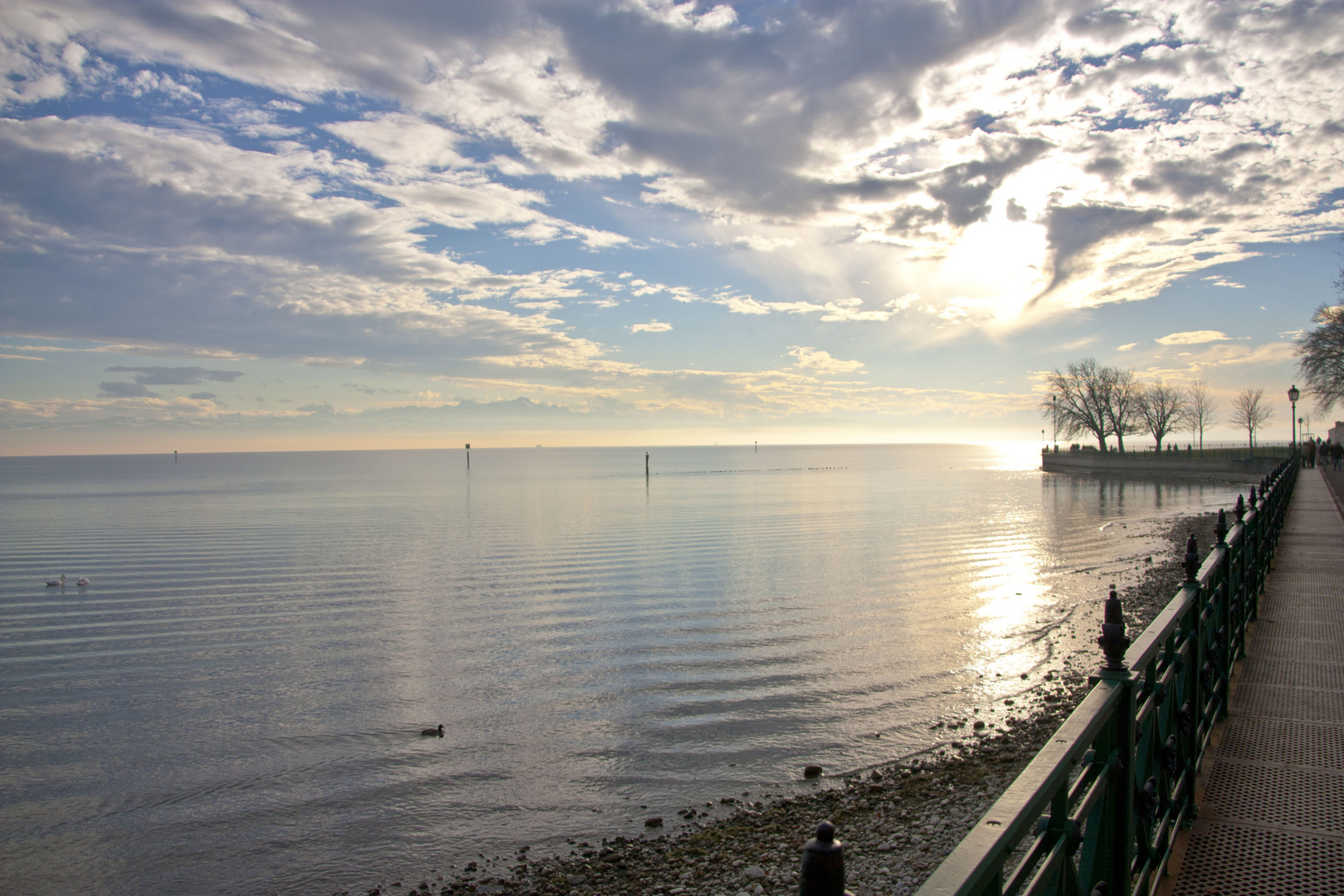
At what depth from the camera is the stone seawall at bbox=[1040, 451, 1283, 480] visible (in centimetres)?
6938

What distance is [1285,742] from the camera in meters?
5.51

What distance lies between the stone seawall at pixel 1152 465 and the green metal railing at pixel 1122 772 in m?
69.8

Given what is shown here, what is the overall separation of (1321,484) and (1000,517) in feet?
54.6

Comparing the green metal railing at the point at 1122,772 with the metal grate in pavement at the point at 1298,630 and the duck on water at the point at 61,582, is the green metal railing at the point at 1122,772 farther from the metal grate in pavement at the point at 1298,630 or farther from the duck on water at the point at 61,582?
the duck on water at the point at 61,582

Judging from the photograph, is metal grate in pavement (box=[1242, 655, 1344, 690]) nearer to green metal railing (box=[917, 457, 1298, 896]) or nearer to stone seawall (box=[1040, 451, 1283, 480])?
green metal railing (box=[917, 457, 1298, 896])

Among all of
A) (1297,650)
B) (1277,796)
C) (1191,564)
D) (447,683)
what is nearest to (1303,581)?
(1297,650)

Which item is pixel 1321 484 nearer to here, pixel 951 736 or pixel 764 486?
pixel 951 736

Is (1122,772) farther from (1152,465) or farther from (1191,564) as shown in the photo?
(1152,465)

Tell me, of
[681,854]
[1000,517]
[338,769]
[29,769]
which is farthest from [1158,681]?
[1000,517]

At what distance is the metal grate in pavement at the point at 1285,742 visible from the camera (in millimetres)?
5246

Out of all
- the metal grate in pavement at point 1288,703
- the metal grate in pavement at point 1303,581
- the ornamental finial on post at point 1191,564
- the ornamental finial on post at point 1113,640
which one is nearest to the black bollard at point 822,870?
the ornamental finial on post at point 1113,640

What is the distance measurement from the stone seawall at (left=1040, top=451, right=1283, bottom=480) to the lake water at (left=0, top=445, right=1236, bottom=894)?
154 feet

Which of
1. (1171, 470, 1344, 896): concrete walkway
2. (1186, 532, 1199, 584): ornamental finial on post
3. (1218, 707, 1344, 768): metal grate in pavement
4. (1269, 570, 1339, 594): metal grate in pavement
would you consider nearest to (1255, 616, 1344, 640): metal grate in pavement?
(1171, 470, 1344, 896): concrete walkway

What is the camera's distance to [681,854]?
7.93 meters
